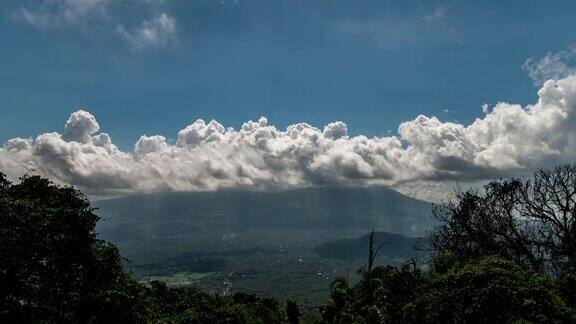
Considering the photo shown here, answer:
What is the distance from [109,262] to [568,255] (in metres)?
36.3

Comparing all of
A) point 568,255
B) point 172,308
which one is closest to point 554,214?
point 568,255

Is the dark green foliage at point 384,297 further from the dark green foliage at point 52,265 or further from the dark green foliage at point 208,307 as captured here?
the dark green foliage at point 208,307

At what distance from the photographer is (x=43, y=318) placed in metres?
28.1

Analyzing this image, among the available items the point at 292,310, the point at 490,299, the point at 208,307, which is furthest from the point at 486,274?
the point at 208,307

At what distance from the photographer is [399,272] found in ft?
123

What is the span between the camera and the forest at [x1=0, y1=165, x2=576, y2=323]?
2481 cm

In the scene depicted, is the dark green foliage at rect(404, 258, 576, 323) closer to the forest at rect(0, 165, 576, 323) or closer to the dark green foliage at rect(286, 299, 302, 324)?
the forest at rect(0, 165, 576, 323)

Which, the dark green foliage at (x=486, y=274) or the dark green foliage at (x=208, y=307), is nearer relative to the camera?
the dark green foliage at (x=486, y=274)

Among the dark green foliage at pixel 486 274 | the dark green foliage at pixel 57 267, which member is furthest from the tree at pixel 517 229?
the dark green foliage at pixel 57 267

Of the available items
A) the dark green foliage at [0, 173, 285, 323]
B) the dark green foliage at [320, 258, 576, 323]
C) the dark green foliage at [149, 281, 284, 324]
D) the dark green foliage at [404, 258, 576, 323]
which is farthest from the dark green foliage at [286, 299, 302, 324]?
the dark green foliage at [404, 258, 576, 323]

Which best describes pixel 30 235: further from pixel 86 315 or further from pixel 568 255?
pixel 568 255

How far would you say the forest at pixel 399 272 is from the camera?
24.8 metres

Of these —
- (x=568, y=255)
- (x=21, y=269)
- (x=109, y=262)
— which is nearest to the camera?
(x=21, y=269)

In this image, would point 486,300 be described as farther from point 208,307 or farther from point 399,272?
point 208,307
